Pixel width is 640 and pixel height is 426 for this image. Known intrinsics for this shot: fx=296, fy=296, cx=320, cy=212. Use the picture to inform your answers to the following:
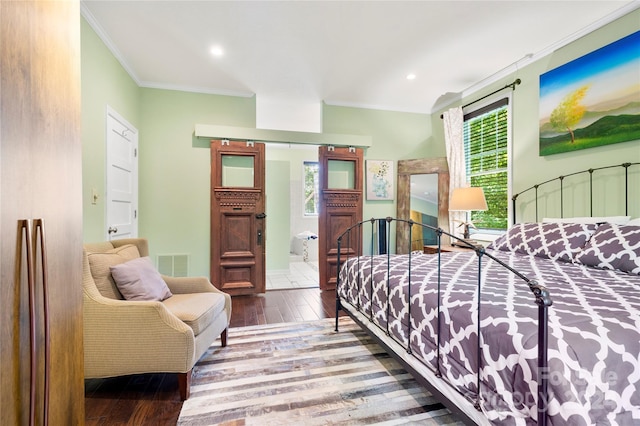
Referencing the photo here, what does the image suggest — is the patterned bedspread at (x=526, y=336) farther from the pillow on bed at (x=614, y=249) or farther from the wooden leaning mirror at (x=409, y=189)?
the wooden leaning mirror at (x=409, y=189)

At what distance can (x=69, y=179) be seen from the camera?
1082 millimetres

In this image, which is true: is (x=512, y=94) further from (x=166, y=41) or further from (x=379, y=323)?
(x=166, y=41)

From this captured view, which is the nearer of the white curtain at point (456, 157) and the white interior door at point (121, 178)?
the white interior door at point (121, 178)

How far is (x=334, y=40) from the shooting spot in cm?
277

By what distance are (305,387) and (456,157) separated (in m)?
3.40

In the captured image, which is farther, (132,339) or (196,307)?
(196,307)

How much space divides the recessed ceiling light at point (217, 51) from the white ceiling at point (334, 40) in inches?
2.5

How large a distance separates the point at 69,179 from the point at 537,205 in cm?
373

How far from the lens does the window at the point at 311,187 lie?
689 centimetres

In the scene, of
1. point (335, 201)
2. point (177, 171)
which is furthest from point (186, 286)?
point (335, 201)

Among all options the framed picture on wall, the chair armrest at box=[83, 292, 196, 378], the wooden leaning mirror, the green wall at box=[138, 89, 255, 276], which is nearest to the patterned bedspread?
the chair armrest at box=[83, 292, 196, 378]

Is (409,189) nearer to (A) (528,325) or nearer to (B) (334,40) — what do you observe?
(B) (334,40)

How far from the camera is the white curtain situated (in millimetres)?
3909

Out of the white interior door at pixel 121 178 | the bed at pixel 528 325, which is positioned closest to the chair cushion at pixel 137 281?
the white interior door at pixel 121 178
